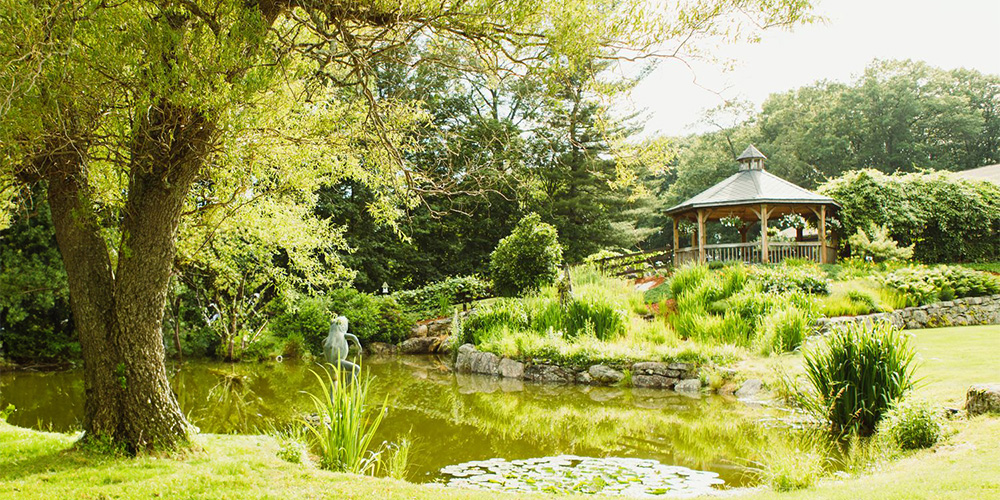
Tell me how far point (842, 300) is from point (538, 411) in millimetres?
7761

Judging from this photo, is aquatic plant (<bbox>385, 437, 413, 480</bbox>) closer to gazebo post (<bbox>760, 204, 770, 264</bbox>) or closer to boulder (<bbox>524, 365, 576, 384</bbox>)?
boulder (<bbox>524, 365, 576, 384</bbox>)

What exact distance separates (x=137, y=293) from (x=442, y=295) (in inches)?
504

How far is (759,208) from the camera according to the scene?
18953mm

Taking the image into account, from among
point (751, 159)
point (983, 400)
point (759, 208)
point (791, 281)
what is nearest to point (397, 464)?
point (983, 400)

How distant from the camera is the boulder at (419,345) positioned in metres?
15.5

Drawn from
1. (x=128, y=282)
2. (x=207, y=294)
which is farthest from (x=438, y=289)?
(x=128, y=282)

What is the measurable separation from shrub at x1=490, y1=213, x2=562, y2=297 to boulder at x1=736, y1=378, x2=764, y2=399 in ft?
19.3

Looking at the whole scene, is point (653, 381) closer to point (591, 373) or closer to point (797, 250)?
point (591, 373)

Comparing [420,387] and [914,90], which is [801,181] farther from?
[420,387]

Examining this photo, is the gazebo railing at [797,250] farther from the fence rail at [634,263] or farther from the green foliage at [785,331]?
the green foliage at [785,331]

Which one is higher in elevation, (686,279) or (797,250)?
→ (797,250)

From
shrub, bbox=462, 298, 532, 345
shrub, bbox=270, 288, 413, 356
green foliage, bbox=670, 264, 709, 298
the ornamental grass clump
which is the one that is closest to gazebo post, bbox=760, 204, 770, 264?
green foliage, bbox=670, 264, 709, 298

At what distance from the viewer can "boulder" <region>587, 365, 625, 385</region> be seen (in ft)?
34.4

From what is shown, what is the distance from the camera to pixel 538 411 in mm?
8508
